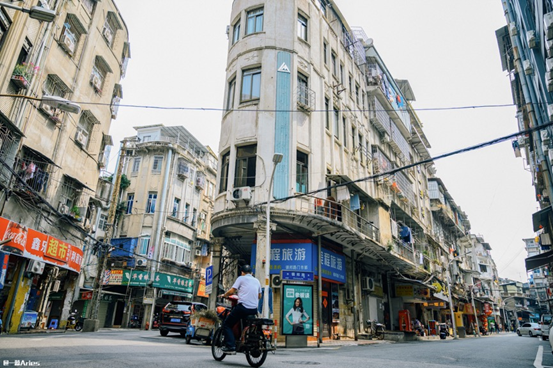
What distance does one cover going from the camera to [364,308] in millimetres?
22188

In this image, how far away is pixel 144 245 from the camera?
3095cm

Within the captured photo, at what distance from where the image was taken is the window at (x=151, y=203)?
106 feet

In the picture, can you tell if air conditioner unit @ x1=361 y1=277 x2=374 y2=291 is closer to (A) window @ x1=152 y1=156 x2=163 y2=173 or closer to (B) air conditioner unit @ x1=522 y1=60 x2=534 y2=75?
(B) air conditioner unit @ x1=522 y1=60 x2=534 y2=75

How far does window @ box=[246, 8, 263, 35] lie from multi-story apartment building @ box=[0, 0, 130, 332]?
857 cm

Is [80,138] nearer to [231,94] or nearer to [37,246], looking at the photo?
[37,246]

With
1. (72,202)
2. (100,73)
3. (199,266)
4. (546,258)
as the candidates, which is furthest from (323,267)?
(199,266)

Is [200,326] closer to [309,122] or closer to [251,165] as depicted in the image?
[251,165]

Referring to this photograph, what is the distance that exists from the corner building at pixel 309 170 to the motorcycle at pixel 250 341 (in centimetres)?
598

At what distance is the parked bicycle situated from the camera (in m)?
20.4

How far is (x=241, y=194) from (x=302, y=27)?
37.0 ft

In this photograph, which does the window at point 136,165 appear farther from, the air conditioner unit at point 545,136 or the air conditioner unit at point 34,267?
the air conditioner unit at point 545,136

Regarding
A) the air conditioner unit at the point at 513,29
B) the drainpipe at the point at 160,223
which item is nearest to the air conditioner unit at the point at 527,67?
the air conditioner unit at the point at 513,29

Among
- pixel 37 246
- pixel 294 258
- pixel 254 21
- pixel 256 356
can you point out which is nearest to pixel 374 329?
pixel 294 258

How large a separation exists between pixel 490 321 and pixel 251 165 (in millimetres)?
67030
